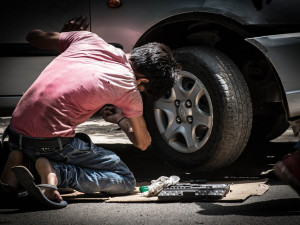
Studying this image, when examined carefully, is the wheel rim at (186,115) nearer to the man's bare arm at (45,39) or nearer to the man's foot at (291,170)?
the man's bare arm at (45,39)

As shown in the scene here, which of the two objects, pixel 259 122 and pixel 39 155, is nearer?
pixel 39 155

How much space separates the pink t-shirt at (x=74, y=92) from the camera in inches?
132

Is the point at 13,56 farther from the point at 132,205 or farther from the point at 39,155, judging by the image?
the point at 132,205

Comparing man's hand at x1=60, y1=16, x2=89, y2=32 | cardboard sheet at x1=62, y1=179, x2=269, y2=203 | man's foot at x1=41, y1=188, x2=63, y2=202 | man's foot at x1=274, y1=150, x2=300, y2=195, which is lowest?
cardboard sheet at x1=62, y1=179, x2=269, y2=203

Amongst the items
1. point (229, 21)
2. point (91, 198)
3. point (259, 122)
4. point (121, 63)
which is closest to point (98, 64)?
point (121, 63)

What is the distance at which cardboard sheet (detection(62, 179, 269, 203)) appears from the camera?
11.4 feet

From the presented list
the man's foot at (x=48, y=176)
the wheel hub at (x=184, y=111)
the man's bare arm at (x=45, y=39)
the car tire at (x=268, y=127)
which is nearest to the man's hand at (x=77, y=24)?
the man's bare arm at (x=45, y=39)

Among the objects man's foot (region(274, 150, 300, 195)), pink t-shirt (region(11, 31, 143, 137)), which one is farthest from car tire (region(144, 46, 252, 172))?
man's foot (region(274, 150, 300, 195))

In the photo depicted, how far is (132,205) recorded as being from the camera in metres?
3.42

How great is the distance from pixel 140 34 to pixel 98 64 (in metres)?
0.92

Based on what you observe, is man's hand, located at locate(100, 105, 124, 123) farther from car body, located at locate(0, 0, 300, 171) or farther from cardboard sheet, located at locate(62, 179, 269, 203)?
car body, located at locate(0, 0, 300, 171)

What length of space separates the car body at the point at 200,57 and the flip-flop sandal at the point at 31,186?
1.23 meters

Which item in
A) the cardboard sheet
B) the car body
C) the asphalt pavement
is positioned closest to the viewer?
the asphalt pavement

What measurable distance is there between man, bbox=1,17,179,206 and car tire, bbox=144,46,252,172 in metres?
0.51
